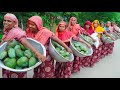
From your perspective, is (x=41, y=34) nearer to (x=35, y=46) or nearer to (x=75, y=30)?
(x=35, y=46)

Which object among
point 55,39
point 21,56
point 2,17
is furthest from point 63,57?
point 2,17

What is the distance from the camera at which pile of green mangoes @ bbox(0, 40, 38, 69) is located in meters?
3.30

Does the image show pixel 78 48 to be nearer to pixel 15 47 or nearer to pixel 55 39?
pixel 55 39

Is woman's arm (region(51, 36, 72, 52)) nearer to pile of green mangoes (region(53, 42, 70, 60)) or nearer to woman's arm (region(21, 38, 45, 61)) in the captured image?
pile of green mangoes (region(53, 42, 70, 60))

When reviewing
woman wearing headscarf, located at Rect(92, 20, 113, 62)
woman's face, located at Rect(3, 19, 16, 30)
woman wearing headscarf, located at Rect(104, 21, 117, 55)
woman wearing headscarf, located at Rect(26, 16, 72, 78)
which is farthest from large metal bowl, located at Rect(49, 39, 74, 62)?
woman wearing headscarf, located at Rect(104, 21, 117, 55)

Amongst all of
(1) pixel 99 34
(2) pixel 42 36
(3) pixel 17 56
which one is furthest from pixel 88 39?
(3) pixel 17 56

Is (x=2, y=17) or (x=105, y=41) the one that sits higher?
(x=2, y=17)

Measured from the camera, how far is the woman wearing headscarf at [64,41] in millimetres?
3588

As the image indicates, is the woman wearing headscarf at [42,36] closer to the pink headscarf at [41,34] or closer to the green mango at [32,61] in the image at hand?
the pink headscarf at [41,34]

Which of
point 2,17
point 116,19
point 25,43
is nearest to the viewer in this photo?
point 25,43

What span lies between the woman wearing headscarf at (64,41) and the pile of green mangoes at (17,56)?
1.21 ft

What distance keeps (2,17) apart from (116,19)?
3.84 ft

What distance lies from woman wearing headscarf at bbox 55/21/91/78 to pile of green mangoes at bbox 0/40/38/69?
0.37 m

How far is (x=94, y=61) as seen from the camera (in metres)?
3.95
